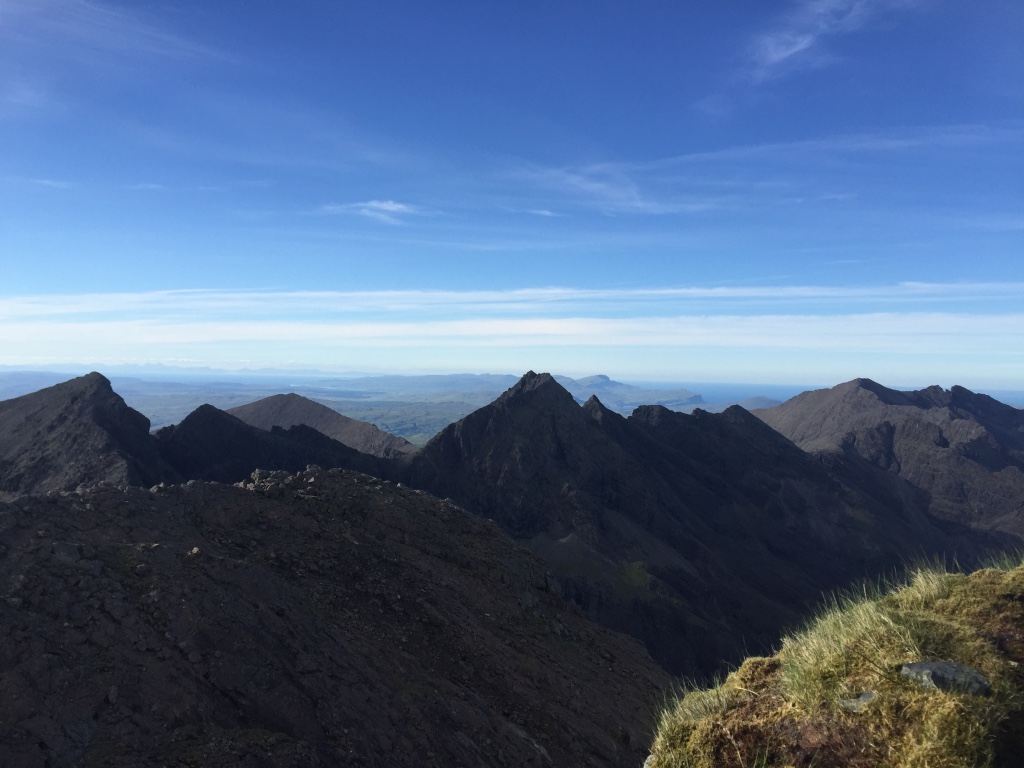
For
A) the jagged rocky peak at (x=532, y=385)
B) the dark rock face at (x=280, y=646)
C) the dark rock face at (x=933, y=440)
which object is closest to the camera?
the dark rock face at (x=280, y=646)

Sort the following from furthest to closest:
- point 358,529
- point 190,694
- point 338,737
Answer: point 358,529
point 338,737
point 190,694

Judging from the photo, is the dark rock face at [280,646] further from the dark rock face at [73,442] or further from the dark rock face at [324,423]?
the dark rock face at [324,423]

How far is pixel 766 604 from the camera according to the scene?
199 feet

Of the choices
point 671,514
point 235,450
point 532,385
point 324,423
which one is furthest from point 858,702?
point 324,423

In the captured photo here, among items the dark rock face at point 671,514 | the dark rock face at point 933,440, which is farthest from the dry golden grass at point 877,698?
the dark rock face at point 933,440

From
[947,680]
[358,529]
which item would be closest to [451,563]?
[358,529]

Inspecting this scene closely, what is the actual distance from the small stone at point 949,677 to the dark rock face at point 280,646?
17.1 ft

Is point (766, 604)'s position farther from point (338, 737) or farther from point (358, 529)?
point (338, 737)

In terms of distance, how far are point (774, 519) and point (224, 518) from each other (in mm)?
72662

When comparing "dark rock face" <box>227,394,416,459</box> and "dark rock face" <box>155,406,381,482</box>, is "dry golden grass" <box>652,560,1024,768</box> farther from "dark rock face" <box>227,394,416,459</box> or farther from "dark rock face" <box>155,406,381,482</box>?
"dark rock face" <box>227,394,416,459</box>

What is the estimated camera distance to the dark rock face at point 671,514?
53.2 meters

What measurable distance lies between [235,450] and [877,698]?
6207cm

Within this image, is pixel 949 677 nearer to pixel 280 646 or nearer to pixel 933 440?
pixel 280 646

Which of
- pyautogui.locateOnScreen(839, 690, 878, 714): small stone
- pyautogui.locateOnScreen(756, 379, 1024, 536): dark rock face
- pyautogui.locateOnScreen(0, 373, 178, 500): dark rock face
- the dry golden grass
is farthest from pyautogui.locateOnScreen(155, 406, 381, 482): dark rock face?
pyautogui.locateOnScreen(756, 379, 1024, 536): dark rock face
